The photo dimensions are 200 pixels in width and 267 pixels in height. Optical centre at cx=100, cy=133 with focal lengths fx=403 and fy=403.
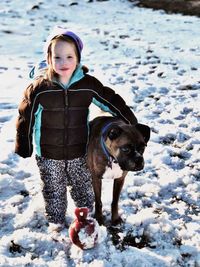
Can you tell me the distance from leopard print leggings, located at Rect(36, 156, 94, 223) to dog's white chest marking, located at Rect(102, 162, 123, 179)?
0.96ft

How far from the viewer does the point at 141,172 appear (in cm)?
520

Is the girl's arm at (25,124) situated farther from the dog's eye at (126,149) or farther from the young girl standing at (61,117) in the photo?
the dog's eye at (126,149)

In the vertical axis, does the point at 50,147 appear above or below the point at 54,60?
below

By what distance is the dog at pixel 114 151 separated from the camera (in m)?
3.46

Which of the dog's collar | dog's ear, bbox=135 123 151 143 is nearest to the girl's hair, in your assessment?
the dog's collar

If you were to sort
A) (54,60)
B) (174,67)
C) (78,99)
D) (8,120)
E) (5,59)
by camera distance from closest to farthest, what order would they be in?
(54,60), (78,99), (8,120), (174,67), (5,59)

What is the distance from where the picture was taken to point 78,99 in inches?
143

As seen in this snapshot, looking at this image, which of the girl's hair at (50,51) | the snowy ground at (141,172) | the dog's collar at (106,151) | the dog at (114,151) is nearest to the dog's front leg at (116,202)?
the dog at (114,151)

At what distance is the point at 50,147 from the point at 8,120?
334 cm

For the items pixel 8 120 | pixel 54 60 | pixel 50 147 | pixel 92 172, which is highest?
pixel 54 60

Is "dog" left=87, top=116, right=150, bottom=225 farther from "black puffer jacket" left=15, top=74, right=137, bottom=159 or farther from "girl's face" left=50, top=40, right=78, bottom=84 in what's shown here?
"girl's face" left=50, top=40, right=78, bottom=84

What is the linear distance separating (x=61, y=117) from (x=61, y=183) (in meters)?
0.72

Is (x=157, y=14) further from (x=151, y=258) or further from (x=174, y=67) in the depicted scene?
(x=151, y=258)

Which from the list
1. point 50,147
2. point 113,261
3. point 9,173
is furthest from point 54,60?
point 9,173
